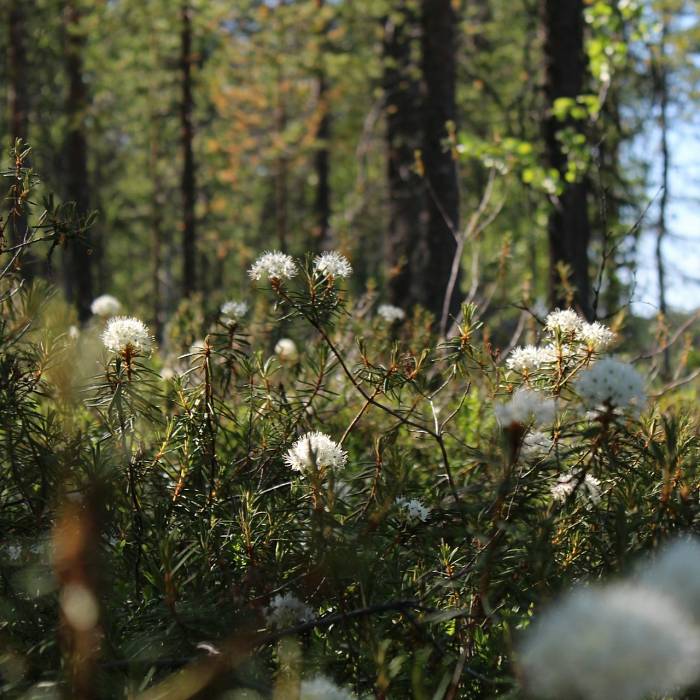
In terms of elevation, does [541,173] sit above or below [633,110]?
below

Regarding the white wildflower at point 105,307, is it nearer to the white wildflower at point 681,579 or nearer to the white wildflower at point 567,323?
the white wildflower at point 567,323

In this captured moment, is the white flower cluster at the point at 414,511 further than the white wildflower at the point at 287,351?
No

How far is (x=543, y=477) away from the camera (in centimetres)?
244

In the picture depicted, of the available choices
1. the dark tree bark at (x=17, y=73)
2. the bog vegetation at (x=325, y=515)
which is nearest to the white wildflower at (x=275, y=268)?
the bog vegetation at (x=325, y=515)

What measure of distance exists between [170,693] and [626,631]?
0.93 meters

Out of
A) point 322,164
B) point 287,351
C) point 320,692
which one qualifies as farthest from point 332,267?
point 322,164

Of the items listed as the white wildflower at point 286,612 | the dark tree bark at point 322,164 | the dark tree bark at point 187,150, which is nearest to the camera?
the white wildflower at point 286,612

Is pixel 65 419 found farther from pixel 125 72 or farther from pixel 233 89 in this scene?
pixel 233 89

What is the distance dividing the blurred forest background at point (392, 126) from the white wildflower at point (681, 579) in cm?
188

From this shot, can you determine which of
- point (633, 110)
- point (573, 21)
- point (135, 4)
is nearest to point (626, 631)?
point (573, 21)

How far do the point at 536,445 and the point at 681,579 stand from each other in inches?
39.1

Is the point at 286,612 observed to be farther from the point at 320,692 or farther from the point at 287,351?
the point at 287,351

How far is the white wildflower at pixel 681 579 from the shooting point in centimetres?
126

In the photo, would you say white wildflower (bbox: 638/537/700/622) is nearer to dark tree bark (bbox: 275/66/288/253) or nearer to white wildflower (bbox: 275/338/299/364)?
white wildflower (bbox: 275/338/299/364)
